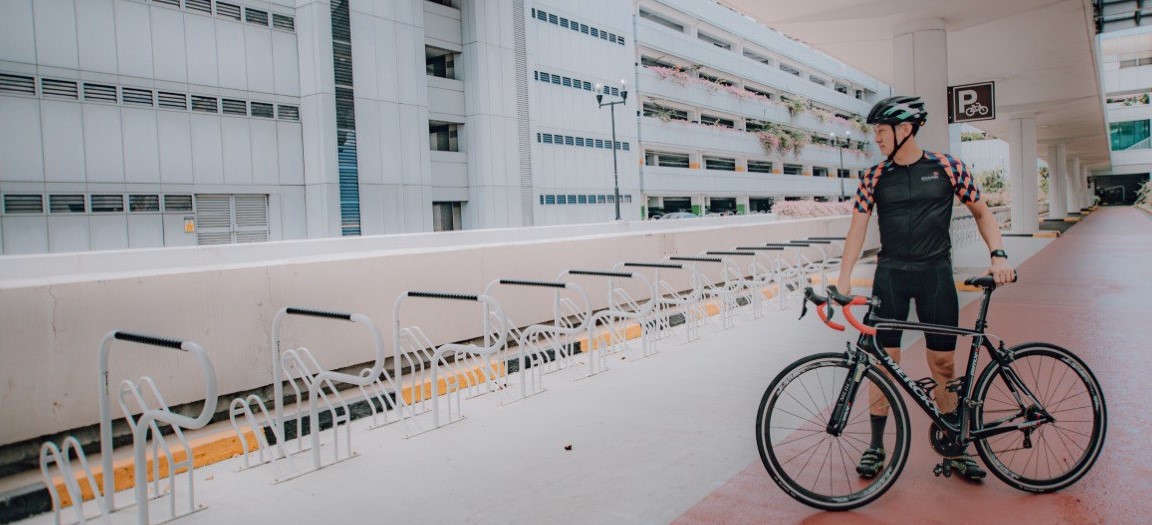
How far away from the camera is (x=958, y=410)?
3.94 meters

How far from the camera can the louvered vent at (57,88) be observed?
21.3m

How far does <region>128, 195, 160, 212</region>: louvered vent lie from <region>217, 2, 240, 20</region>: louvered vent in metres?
6.78

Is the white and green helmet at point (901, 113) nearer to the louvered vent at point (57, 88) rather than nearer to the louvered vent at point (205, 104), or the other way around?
the louvered vent at point (57, 88)

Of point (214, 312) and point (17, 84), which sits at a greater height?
point (17, 84)

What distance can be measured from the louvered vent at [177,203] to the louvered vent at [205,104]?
3013mm

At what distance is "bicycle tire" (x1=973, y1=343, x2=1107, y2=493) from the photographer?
392 cm

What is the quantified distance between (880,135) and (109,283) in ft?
18.1

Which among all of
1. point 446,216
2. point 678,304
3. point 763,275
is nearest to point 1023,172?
point 763,275

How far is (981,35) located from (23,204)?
25354mm

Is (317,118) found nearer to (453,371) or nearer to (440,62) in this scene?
(440,62)

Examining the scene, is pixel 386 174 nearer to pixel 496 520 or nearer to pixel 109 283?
pixel 109 283

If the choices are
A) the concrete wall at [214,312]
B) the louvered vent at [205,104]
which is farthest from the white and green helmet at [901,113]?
the louvered vent at [205,104]

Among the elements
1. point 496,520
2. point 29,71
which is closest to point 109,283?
point 496,520

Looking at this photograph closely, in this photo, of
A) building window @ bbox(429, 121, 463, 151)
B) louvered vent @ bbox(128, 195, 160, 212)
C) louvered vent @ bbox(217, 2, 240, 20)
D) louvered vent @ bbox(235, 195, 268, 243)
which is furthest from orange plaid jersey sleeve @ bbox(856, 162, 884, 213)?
building window @ bbox(429, 121, 463, 151)
